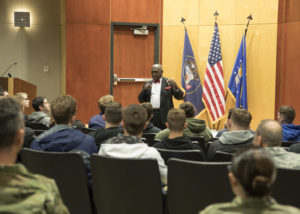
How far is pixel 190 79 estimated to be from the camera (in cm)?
909

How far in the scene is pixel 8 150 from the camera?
5.15 ft

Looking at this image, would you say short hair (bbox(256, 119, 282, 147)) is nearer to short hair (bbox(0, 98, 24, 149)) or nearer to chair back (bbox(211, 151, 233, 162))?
chair back (bbox(211, 151, 233, 162))

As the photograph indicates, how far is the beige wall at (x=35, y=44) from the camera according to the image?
955 centimetres

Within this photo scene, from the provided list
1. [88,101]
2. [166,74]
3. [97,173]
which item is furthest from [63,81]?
[97,173]

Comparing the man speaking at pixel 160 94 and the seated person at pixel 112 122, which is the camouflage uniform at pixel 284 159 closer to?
the seated person at pixel 112 122

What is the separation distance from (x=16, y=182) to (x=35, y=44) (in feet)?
28.1

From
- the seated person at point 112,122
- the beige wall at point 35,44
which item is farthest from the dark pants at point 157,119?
the beige wall at point 35,44

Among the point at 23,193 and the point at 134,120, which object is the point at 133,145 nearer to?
the point at 134,120

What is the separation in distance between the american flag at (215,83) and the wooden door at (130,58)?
119 cm

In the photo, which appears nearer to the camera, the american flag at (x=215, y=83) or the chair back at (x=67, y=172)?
the chair back at (x=67, y=172)

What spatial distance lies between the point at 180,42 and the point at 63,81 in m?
2.52

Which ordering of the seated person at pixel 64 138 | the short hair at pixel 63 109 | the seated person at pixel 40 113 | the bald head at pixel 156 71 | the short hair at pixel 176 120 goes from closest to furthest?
the seated person at pixel 64 138
the short hair at pixel 63 109
the short hair at pixel 176 120
the seated person at pixel 40 113
the bald head at pixel 156 71

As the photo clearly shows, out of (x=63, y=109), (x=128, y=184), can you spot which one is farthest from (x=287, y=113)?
(x=128, y=184)

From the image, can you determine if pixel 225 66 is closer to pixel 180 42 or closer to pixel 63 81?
pixel 180 42
